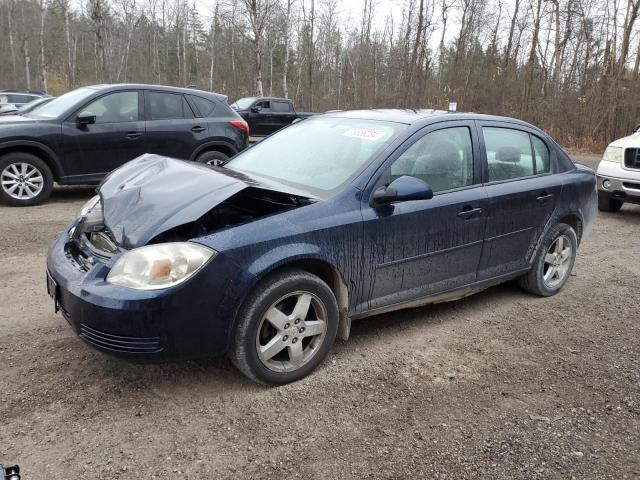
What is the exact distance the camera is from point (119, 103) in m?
7.90

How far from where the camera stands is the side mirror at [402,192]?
327cm

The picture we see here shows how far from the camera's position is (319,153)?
12.5 ft

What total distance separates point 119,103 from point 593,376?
714cm

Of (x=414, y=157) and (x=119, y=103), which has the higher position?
(x=119, y=103)

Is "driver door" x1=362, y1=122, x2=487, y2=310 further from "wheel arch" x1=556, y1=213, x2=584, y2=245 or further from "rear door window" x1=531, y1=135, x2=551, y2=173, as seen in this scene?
"wheel arch" x1=556, y1=213, x2=584, y2=245

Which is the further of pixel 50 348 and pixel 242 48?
pixel 242 48

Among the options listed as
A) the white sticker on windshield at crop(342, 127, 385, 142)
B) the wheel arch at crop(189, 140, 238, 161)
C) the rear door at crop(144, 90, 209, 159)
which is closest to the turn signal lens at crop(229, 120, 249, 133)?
the wheel arch at crop(189, 140, 238, 161)

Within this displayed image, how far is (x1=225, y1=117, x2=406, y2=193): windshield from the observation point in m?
3.53

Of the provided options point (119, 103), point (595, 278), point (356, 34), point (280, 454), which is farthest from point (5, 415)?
point (356, 34)

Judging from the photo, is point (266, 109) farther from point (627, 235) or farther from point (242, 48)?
point (242, 48)

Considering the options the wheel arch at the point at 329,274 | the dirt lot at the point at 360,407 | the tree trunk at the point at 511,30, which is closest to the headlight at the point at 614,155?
the dirt lot at the point at 360,407

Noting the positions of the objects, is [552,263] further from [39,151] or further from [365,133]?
[39,151]

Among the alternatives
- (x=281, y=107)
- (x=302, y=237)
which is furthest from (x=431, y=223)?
(x=281, y=107)

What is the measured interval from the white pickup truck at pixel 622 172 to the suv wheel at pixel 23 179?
332 inches
